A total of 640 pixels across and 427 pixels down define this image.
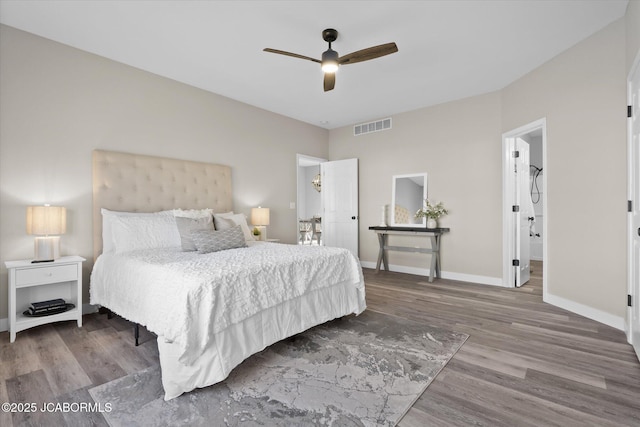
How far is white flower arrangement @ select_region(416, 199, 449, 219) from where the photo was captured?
492 cm

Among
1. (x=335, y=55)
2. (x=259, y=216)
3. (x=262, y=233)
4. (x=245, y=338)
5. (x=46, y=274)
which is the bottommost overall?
(x=245, y=338)

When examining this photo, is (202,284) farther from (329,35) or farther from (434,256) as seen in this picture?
(434,256)

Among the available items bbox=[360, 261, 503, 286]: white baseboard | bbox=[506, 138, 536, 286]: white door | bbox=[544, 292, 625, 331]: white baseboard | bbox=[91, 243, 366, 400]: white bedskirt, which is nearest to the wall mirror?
bbox=[360, 261, 503, 286]: white baseboard

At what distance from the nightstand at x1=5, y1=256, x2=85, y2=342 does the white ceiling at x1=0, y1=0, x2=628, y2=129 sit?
2.16 metres

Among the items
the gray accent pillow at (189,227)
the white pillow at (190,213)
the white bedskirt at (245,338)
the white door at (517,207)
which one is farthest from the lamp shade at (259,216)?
the white door at (517,207)

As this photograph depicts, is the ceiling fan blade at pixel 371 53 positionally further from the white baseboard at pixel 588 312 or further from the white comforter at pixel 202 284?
the white baseboard at pixel 588 312

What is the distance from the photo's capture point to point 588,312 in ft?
10.2

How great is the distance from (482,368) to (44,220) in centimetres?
375

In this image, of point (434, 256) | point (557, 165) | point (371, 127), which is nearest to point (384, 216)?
point (434, 256)

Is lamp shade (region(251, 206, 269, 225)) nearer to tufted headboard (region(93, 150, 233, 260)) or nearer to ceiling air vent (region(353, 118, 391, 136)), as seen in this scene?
tufted headboard (region(93, 150, 233, 260))

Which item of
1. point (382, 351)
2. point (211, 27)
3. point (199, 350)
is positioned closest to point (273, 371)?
point (199, 350)

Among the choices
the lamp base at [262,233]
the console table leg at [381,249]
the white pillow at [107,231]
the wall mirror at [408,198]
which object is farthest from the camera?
the console table leg at [381,249]

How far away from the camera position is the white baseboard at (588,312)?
2805mm

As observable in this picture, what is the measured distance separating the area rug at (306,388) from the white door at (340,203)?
336 centimetres
